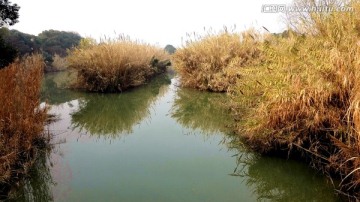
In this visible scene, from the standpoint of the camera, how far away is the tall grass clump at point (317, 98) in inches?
129

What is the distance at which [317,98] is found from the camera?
11.8ft

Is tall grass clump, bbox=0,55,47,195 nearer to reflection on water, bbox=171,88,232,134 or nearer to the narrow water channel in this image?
the narrow water channel

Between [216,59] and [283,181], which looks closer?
[283,181]

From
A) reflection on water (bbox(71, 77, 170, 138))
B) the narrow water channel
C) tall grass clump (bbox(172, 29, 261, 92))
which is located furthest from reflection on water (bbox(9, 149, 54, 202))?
tall grass clump (bbox(172, 29, 261, 92))

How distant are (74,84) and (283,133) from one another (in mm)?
8537

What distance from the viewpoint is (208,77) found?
9.82 metres

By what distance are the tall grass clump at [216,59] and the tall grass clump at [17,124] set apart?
230 inches

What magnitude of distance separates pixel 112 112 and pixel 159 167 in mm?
3641

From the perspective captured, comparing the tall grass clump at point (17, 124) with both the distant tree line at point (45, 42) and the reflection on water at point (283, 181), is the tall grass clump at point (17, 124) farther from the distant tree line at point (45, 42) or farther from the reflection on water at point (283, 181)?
the distant tree line at point (45, 42)

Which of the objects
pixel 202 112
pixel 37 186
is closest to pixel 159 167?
pixel 37 186

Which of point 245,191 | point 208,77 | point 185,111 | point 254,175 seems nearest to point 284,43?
point 254,175

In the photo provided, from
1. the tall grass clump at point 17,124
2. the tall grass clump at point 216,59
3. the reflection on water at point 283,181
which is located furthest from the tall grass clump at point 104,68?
the reflection on water at point 283,181

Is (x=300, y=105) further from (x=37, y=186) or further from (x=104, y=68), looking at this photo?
(x=104, y=68)

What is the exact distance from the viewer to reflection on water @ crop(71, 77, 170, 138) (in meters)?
Result: 5.96
